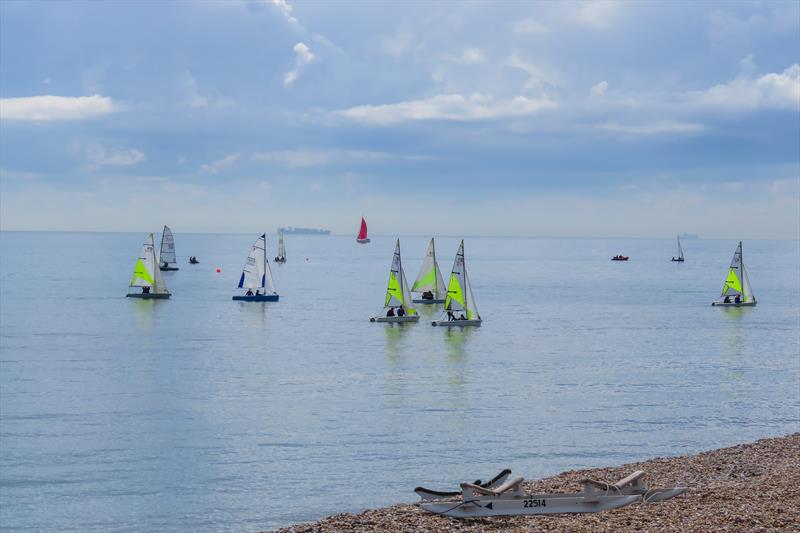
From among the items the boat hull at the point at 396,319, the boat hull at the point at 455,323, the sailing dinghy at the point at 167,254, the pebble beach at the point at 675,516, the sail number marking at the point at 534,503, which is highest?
→ the sailing dinghy at the point at 167,254

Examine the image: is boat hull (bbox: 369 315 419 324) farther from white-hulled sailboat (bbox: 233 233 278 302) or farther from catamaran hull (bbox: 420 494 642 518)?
catamaran hull (bbox: 420 494 642 518)

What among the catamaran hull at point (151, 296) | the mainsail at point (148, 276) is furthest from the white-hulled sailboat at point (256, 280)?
the mainsail at point (148, 276)

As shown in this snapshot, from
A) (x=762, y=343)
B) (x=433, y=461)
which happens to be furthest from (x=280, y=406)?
(x=762, y=343)

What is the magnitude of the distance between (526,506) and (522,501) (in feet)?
0.42

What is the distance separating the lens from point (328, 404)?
44375mm

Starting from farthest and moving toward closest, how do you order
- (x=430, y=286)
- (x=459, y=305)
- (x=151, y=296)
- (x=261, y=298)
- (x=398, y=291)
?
1. (x=151, y=296)
2. (x=261, y=298)
3. (x=430, y=286)
4. (x=398, y=291)
5. (x=459, y=305)

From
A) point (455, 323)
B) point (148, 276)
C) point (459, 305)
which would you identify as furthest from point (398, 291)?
point (148, 276)

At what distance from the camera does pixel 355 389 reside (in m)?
48.9

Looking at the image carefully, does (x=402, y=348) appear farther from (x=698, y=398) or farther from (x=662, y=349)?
(x=698, y=398)

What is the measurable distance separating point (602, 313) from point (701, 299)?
27.6 m

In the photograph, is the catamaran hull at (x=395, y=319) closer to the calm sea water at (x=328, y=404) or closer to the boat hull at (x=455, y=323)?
the calm sea water at (x=328, y=404)

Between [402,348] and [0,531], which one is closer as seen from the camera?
[0,531]

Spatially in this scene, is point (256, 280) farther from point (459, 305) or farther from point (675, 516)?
point (675, 516)

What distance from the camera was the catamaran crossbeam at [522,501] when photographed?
62.1 ft
